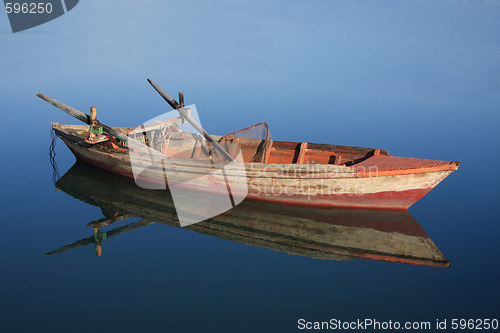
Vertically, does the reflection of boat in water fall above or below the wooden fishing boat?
below

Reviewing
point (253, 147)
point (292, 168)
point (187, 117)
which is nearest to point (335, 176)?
point (292, 168)

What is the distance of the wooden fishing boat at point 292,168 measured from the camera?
11586mm

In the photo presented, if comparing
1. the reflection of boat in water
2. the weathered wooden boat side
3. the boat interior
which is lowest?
the reflection of boat in water

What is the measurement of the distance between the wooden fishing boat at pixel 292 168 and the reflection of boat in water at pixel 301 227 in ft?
1.55

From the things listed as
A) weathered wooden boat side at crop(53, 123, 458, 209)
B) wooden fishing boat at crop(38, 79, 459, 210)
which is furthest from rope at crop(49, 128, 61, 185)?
weathered wooden boat side at crop(53, 123, 458, 209)

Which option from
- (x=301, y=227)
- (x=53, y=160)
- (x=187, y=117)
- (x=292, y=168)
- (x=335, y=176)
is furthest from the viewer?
(x=53, y=160)

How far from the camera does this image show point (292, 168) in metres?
12.0

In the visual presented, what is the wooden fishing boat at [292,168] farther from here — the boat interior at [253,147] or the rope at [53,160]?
the rope at [53,160]

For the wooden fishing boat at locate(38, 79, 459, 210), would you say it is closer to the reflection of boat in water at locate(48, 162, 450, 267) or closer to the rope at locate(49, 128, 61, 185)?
the reflection of boat in water at locate(48, 162, 450, 267)

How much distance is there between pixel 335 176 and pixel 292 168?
49.6 inches

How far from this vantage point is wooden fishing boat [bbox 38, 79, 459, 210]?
11586 millimetres

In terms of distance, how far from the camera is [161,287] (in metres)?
9.01

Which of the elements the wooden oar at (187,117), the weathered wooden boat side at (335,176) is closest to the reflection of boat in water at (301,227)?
the weathered wooden boat side at (335,176)

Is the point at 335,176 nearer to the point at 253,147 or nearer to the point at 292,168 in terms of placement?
the point at 292,168
